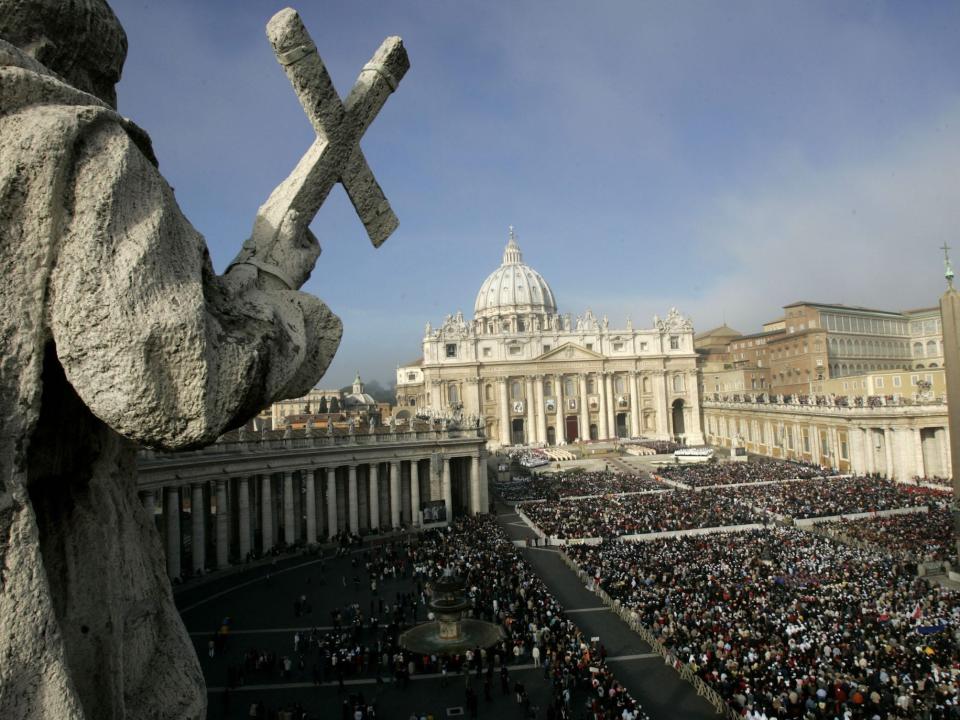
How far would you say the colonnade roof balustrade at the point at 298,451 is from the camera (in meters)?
25.1

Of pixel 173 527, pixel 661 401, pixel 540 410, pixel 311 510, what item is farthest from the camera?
pixel 661 401

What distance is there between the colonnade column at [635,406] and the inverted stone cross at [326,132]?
268 ft

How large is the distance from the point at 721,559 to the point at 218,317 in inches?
968

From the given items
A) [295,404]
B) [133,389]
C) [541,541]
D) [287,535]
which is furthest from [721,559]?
[295,404]

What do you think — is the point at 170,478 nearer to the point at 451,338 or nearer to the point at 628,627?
the point at 628,627

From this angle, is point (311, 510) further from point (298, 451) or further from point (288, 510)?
point (298, 451)

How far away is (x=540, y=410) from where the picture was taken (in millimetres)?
82250

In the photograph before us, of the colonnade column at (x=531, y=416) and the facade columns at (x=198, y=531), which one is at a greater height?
the colonnade column at (x=531, y=416)

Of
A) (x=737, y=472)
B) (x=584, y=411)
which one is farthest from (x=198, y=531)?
(x=584, y=411)

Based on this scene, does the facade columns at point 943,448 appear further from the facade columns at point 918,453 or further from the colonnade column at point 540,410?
the colonnade column at point 540,410

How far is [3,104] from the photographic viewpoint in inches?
87.5


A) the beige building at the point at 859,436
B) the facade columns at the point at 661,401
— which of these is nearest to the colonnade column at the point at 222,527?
the beige building at the point at 859,436

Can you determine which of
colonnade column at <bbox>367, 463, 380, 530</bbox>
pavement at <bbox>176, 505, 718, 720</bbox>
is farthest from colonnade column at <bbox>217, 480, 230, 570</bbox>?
colonnade column at <bbox>367, 463, 380, 530</bbox>

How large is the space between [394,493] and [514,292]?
9247cm
